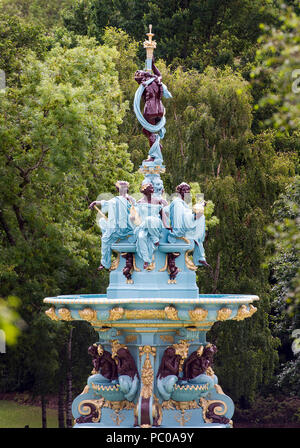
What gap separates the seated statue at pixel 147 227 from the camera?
14.5 m

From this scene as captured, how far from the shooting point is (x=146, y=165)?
609 inches

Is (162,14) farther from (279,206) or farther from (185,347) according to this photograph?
(185,347)

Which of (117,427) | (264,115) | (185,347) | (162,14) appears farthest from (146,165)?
(162,14)

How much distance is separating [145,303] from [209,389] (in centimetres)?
195

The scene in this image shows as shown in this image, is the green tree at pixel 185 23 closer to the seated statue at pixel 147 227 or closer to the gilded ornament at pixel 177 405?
the seated statue at pixel 147 227

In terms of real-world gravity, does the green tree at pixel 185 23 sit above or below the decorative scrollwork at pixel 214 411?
above

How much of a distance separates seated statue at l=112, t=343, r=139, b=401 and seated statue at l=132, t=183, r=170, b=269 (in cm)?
132

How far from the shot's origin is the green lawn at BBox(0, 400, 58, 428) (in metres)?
31.1

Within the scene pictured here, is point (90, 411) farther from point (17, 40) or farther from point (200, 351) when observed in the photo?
point (17, 40)

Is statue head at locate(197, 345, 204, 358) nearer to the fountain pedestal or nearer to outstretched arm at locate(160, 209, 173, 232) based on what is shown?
the fountain pedestal

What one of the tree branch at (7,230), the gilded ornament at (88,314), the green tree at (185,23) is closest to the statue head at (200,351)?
the gilded ornament at (88,314)

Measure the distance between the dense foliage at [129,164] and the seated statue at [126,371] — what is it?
5.64m

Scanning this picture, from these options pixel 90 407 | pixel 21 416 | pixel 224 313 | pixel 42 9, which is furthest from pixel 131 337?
pixel 42 9

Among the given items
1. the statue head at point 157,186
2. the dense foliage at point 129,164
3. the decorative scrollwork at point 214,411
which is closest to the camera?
the decorative scrollwork at point 214,411
